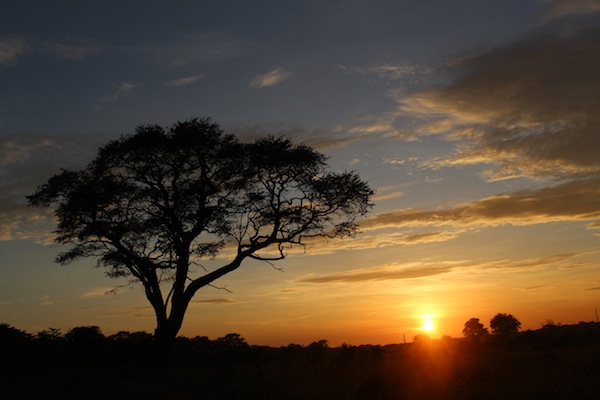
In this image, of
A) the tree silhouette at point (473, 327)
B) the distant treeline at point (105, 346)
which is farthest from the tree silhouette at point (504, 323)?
the distant treeline at point (105, 346)

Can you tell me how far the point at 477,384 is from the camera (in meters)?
15.5

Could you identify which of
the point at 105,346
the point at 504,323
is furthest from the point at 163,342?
the point at 504,323

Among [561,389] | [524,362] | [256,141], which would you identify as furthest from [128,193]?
[561,389]

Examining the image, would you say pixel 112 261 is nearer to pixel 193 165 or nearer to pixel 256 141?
pixel 193 165

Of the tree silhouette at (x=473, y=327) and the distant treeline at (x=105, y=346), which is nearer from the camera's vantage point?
the distant treeline at (x=105, y=346)

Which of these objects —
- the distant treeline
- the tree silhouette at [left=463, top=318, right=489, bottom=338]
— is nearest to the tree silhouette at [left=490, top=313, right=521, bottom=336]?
the tree silhouette at [left=463, top=318, right=489, bottom=338]

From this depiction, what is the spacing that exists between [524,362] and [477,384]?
6261mm

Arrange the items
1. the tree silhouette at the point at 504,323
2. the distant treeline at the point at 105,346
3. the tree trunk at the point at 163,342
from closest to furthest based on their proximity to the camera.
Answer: the tree trunk at the point at 163,342 < the distant treeline at the point at 105,346 < the tree silhouette at the point at 504,323

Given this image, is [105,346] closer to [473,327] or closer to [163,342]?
[163,342]

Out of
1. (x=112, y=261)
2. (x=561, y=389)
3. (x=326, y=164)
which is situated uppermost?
(x=326, y=164)

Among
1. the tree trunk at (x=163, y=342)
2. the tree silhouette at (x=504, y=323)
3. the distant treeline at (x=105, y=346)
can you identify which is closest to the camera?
the tree trunk at (x=163, y=342)

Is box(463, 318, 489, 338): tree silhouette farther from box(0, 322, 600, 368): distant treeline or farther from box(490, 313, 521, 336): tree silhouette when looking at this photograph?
box(0, 322, 600, 368): distant treeline

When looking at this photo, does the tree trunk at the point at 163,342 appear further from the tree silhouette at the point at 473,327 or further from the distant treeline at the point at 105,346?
the tree silhouette at the point at 473,327

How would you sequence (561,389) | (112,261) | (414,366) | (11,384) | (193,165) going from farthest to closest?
1. (112,261)
2. (193,165)
3. (11,384)
4. (414,366)
5. (561,389)
